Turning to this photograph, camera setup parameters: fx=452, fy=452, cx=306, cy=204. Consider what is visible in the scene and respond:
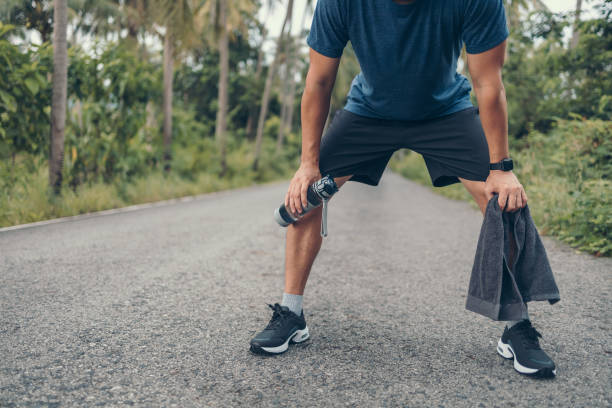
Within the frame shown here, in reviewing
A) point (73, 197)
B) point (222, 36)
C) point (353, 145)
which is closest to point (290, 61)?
point (222, 36)

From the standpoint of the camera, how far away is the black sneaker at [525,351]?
1933mm

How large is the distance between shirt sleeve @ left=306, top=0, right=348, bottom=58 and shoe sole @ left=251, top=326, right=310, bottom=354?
1.40 meters

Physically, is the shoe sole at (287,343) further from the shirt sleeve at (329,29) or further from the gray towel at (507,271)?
the shirt sleeve at (329,29)

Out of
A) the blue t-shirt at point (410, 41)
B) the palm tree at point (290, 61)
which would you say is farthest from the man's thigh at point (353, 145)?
the palm tree at point (290, 61)

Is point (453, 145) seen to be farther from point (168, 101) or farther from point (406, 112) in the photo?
point (168, 101)

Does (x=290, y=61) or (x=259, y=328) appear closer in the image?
(x=259, y=328)

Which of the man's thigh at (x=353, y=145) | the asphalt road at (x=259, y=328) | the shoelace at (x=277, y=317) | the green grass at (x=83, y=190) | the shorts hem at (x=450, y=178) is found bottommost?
the green grass at (x=83, y=190)

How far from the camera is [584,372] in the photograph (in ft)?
6.48

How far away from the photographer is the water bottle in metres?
2.16

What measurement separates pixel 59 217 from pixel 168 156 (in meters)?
5.75

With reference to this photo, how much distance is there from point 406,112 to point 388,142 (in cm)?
18

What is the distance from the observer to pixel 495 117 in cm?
212

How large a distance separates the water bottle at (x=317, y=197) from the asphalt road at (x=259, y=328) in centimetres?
65

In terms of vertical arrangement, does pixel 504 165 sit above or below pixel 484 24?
below
